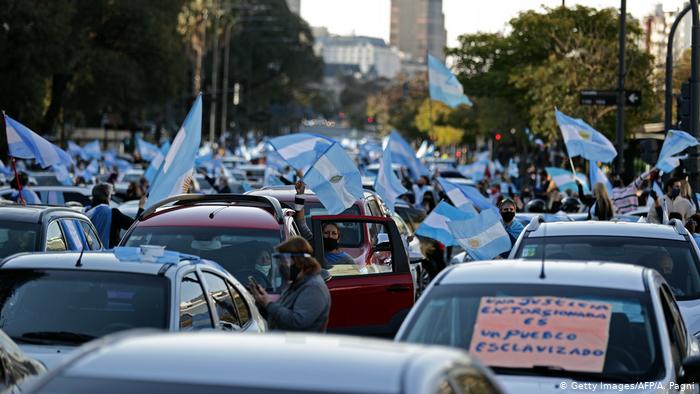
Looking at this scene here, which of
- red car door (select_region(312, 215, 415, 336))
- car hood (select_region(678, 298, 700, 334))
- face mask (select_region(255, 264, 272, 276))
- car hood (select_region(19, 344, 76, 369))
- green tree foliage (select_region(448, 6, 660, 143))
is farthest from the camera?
green tree foliage (select_region(448, 6, 660, 143))

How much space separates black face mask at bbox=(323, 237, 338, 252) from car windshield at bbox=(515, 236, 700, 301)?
234cm

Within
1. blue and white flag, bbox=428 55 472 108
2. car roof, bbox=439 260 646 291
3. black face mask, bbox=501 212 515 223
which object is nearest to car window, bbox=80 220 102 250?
black face mask, bbox=501 212 515 223

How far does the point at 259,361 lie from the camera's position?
411cm

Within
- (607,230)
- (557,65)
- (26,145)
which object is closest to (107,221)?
(26,145)

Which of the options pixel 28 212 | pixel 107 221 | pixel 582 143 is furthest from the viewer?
pixel 582 143

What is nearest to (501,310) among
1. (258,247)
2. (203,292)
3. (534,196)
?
(203,292)

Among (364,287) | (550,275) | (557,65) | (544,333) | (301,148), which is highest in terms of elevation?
(557,65)

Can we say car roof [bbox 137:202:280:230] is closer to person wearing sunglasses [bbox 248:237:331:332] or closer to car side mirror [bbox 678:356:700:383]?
person wearing sunglasses [bbox 248:237:331:332]

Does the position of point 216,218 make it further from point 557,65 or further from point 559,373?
point 557,65

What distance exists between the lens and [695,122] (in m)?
23.3

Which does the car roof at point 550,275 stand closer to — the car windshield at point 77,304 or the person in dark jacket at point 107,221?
the car windshield at point 77,304

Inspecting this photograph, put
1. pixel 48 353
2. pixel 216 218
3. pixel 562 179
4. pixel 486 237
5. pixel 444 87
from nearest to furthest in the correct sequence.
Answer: pixel 48 353, pixel 216 218, pixel 486 237, pixel 562 179, pixel 444 87

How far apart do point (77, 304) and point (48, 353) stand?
53 centimetres

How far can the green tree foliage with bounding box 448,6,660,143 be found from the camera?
47.9 metres
